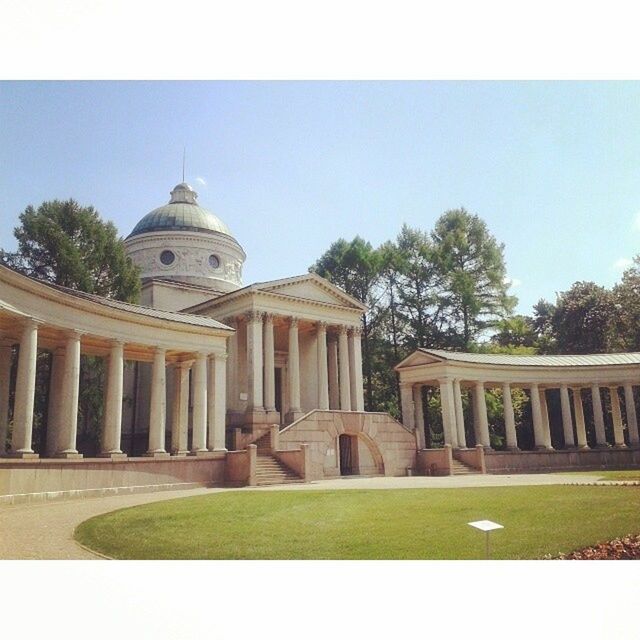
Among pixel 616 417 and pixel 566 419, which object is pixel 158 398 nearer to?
pixel 566 419

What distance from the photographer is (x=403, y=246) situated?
99.0 feet

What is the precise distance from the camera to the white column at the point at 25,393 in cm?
1964

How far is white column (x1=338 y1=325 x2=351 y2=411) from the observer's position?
130ft

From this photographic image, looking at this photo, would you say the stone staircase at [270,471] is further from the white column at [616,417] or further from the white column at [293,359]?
the white column at [616,417]

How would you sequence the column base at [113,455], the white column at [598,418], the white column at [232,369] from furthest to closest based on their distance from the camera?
the white column at [598,418] < the white column at [232,369] < the column base at [113,455]

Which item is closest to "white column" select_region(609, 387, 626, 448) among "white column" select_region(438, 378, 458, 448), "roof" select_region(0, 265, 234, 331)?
"white column" select_region(438, 378, 458, 448)

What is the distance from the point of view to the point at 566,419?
1551 inches

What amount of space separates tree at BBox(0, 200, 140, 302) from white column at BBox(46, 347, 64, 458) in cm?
508

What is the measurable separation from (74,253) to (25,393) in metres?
15.4

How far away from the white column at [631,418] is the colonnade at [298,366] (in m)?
15.6

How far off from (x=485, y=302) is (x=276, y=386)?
51.1 feet

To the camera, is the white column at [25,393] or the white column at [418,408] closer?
the white column at [25,393]

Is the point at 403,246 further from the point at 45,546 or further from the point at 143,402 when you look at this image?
the point at 45,546

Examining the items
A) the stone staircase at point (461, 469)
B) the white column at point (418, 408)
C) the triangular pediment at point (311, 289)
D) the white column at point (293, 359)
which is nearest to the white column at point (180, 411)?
the triangular pediment at point (311, 289)
